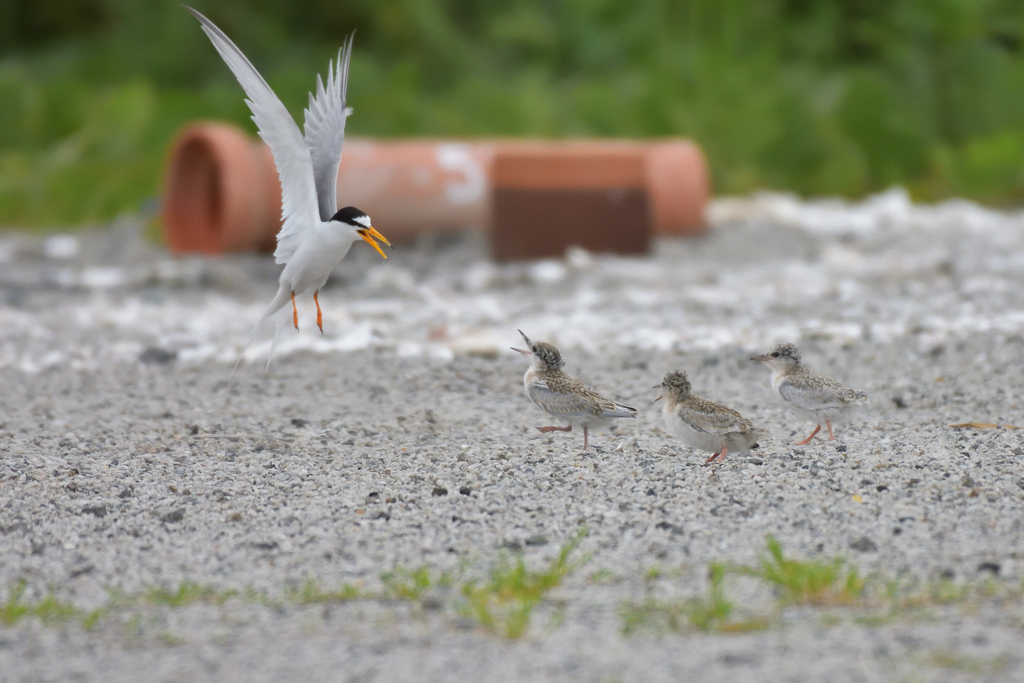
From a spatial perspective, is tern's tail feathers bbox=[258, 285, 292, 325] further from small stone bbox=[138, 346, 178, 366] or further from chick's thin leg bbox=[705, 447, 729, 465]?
small stone bbox=[138, 346, 178, 366]

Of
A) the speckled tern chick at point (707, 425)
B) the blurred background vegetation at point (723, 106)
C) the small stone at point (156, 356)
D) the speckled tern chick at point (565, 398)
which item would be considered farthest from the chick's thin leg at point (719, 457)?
the blurred background vegetation at point (723, 106)

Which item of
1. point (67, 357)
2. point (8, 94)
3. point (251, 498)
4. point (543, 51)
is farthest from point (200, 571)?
point (543, 51)

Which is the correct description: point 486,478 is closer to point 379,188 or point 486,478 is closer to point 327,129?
point 327,129

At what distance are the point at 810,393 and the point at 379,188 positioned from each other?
4.43 meters

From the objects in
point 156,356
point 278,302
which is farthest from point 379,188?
point 278,302

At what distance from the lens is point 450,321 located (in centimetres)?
534

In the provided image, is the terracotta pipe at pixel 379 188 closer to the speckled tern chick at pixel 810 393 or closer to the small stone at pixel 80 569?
the speckled tern chick at pixel 810 393

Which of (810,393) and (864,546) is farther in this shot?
(810,393)

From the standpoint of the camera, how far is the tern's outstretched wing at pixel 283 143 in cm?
266

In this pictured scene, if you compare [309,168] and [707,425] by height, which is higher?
[309,168]

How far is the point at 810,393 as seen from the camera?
3.19 metres

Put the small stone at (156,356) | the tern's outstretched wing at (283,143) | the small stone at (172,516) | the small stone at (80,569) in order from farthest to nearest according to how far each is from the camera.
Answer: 1. the small stone at (156,356)
2. the small stone at (172,516)
3. the tern's outstretched wing at (283,143)
4. the small stone at (80,569)

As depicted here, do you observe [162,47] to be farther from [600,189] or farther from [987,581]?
[987,581]

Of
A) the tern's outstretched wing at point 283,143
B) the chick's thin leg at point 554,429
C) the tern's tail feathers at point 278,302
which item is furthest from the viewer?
the chick's thin leg at point 554,429
